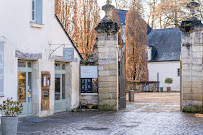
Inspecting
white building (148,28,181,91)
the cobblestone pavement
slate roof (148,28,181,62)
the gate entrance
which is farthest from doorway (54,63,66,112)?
slate roof (148,28,181,62)

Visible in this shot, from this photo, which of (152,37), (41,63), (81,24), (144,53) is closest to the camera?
(41,63)

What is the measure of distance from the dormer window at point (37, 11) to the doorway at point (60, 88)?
110 inches

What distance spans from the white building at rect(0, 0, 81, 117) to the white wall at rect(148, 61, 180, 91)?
3091 centimetres

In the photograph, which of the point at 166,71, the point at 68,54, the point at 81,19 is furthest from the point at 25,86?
the point at 166,71

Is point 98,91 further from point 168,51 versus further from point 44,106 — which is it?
point 168,51

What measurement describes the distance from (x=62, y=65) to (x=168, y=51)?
32.3m

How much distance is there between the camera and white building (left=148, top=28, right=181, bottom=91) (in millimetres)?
47625

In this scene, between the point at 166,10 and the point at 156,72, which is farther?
the point at 156,72

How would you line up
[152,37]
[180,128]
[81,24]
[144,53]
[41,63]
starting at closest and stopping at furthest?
[180,128], [41,63], [81,24], [144,53], [152,37]

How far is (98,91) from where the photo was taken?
18344 mm

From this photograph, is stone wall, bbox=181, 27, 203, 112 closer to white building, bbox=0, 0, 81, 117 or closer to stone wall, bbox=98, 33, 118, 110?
stone wall, bbox=98, 33, 118, 110

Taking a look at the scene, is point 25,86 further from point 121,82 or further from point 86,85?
point 121,82

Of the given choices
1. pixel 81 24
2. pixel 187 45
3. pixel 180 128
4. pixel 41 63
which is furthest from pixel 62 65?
pixel 81 24

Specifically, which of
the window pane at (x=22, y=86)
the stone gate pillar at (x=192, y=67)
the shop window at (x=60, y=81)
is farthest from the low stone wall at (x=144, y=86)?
the window pane at (x=22, y=86)
